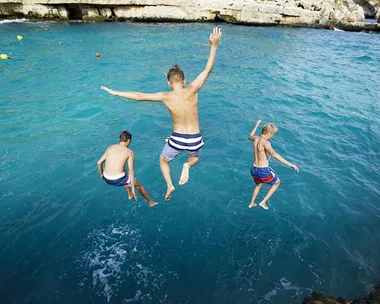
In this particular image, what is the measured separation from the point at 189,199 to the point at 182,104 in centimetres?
394

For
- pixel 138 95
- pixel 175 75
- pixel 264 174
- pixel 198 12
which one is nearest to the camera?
pixel 138 95

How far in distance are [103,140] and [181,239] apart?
556 cm

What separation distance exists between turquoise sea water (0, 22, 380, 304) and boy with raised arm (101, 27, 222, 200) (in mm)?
2304

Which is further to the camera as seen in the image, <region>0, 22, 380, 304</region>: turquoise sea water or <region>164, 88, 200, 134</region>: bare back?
<region>0, 22, 380, 304</region>: turquoise sea water

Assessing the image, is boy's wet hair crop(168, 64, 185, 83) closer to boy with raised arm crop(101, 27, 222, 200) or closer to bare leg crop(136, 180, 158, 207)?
boy with raised arm crop(101, 27, 222, 200)

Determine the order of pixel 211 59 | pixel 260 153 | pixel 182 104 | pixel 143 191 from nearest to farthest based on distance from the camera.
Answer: pixel 211 59
pixel 182 104
pixel 260 153
pixel 143 191

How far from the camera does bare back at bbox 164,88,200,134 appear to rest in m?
4.72

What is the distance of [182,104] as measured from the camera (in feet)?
15.8

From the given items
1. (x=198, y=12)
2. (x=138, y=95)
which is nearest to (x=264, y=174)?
(x=138, y=95)

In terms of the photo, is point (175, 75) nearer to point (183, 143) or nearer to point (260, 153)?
point (183, 143)

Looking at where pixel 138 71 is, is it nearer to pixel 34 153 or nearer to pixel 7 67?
pixel 7 67

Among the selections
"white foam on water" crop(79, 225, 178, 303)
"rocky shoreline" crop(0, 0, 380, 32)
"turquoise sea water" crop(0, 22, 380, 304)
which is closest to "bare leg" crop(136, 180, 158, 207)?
"turquoise sea water" crop(0, 22, 380, 304)

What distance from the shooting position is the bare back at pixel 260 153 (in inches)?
240

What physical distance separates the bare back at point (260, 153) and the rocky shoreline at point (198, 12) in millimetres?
34847
